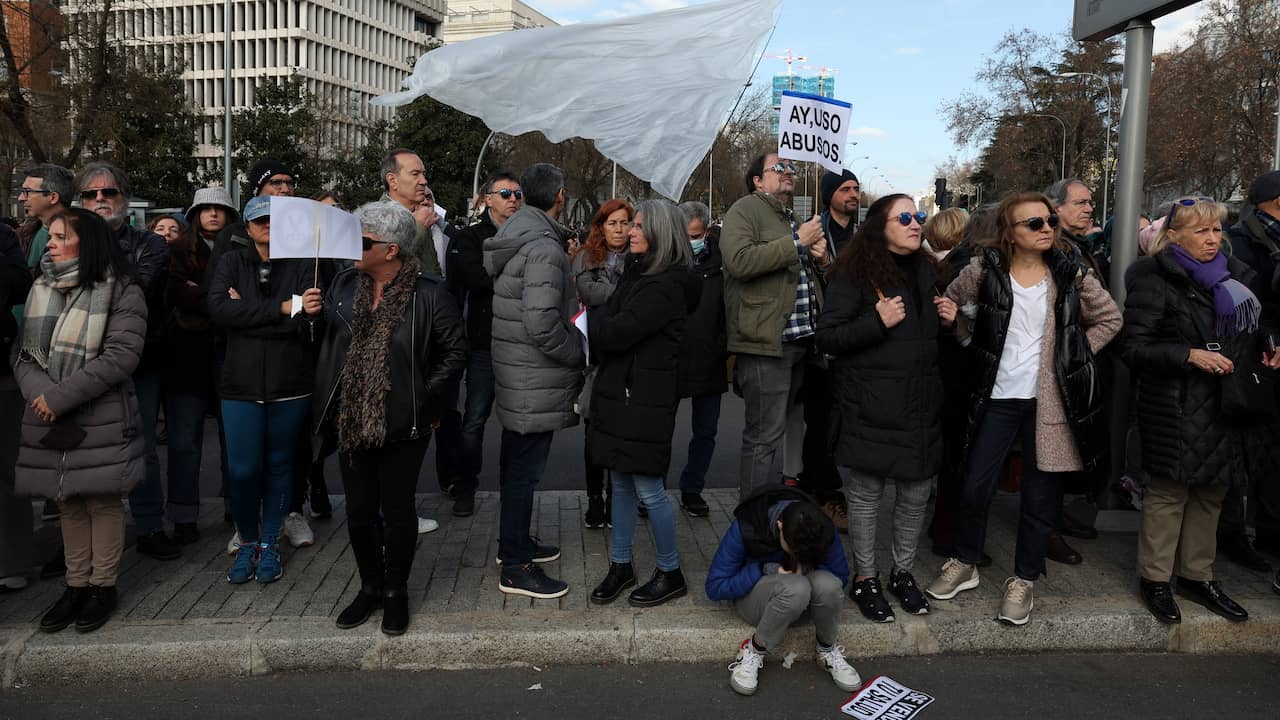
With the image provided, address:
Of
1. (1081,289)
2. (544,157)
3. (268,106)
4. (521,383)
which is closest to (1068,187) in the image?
(1081,289)

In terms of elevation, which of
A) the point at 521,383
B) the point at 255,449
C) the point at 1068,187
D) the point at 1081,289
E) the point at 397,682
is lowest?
the point at 397,682

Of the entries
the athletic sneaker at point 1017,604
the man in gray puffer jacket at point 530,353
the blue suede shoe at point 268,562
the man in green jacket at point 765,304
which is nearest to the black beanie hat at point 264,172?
the man in gray puffer jacket at point 530,353

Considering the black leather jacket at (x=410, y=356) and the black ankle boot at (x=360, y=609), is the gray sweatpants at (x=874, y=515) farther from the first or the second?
the black ankle boot at (x=360, y=609)

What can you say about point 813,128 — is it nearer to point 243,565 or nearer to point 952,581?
point 952,581

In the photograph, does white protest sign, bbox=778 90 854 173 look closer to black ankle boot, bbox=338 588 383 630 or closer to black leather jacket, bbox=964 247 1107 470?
black leather jacket, bbox=964 247 1107 470

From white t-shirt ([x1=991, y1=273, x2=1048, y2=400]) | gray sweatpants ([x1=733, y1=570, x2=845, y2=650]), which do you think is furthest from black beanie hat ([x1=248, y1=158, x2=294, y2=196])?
white t-shirt ([x1=991, y1=273, x2=1048, y2=400])

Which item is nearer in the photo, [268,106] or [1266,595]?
[1266,595]

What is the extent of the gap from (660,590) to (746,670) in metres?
0.74

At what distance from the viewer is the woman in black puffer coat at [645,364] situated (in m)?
4.52

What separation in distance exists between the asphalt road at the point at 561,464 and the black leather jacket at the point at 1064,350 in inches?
120

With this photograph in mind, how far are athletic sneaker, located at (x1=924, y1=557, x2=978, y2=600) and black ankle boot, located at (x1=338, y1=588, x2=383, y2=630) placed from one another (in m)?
2.61

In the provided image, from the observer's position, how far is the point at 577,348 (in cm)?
464

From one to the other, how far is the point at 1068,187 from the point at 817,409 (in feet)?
6.25

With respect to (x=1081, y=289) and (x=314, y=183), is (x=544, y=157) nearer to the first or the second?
(x=314, y=183)
